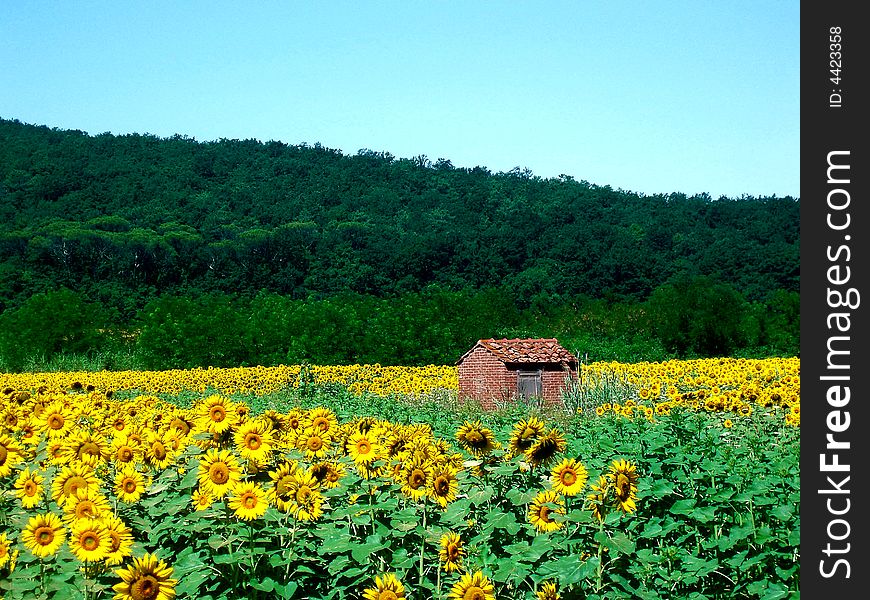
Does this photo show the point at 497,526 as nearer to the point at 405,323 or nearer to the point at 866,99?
the point at 866,99

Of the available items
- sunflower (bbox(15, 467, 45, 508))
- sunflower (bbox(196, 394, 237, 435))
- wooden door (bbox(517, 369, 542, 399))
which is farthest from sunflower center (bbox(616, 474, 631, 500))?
wooden door (bbox(517, 369, 542, 399))

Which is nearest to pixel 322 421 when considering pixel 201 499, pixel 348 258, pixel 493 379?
pixel 201 499

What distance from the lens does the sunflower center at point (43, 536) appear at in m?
2.74

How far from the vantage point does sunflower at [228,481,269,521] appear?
2.88m

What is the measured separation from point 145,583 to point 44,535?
0.56 m

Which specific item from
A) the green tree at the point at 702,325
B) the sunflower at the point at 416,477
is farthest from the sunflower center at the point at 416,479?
the green tree at the point at 702,325

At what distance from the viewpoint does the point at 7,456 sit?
11.1 ft

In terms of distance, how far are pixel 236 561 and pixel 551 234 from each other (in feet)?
168

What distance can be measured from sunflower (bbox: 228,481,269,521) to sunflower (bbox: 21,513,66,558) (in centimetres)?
54

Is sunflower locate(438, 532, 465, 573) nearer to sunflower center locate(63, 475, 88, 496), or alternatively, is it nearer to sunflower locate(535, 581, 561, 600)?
sunflower locate(535, 581, 561, 600)

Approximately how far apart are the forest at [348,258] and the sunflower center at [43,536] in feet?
67.0

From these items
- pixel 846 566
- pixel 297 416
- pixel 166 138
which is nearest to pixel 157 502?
pixel 297 416

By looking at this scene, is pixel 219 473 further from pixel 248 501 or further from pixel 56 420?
pixel 56 420

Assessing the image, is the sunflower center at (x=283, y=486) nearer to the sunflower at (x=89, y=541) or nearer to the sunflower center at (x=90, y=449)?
the sunflower at (x=89, y=541)
